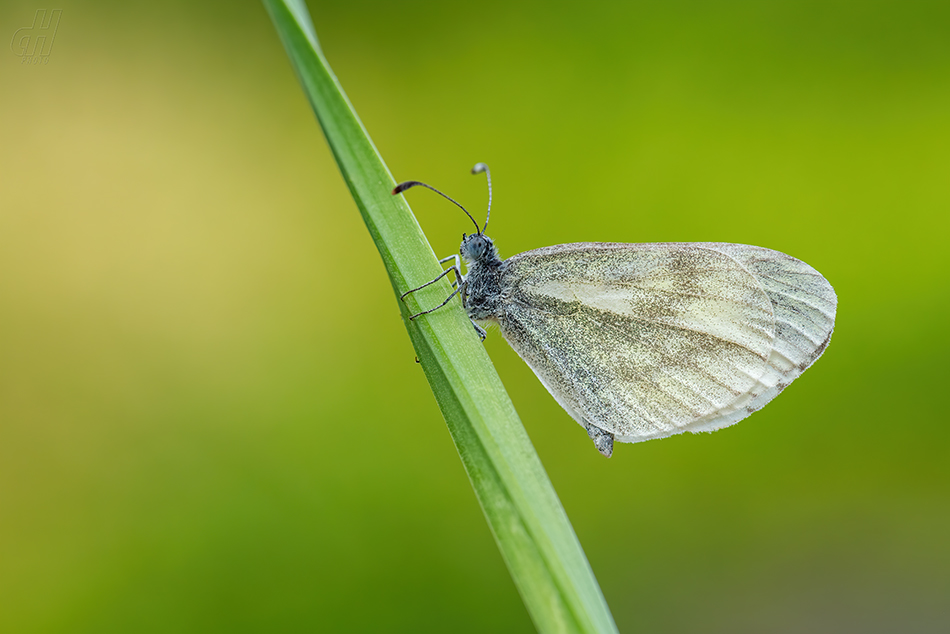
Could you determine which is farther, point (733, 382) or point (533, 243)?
point (533, 243)

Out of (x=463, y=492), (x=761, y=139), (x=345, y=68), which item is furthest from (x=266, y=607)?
(x=761, y=139)

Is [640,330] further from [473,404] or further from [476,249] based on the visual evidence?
[473,404]

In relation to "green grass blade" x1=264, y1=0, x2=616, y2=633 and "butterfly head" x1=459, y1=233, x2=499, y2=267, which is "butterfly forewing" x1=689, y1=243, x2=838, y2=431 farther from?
"green grass blade" x1=264, y1=0, x2=616, y2=633

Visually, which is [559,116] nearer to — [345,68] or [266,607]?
[345,68]
